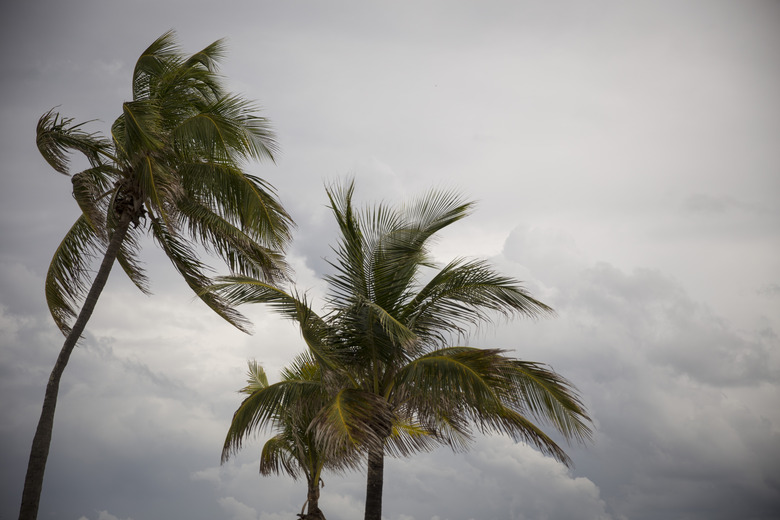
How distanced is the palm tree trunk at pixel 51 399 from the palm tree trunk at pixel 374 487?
216 inches

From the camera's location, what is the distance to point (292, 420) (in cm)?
1170

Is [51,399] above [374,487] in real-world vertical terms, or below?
above

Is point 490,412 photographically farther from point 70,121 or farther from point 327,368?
point 70,121

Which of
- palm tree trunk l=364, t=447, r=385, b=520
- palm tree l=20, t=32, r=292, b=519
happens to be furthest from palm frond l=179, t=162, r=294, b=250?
palm tree trunk l=364, t=447, r=385, b=520

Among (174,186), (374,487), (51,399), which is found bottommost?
(374,487)

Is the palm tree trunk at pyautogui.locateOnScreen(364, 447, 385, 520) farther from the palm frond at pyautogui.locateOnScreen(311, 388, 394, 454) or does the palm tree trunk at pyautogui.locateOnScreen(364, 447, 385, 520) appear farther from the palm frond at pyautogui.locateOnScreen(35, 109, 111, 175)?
the palm frond at pyautogui.locateOnScreen(35, 109, 111, 175)

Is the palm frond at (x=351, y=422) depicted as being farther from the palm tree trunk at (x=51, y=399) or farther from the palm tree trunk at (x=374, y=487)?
the palm tree trunk at (x=51, y=399)

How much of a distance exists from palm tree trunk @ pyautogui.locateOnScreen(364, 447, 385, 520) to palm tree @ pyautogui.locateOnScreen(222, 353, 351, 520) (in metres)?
0.63

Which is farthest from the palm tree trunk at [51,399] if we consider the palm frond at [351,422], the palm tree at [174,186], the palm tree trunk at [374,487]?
the palm tree trunk at [374,487]

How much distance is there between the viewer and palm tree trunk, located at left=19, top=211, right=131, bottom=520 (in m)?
9.73

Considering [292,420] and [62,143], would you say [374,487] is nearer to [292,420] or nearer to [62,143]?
[292,420]

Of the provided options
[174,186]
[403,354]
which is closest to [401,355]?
[403,354]

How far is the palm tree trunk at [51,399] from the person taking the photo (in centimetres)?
973

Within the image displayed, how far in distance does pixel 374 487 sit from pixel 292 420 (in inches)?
88.3
